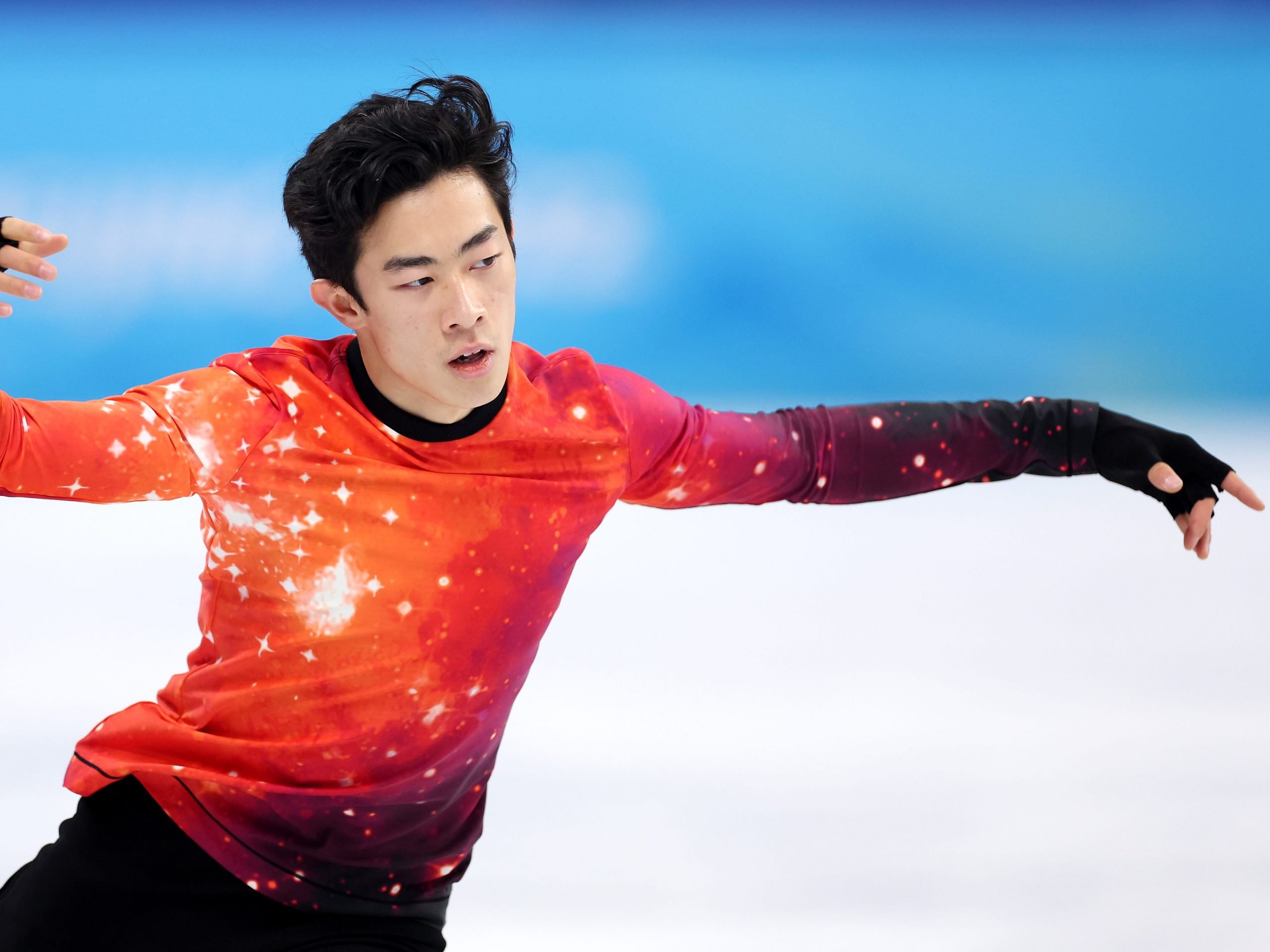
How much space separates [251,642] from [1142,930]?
1.86 meters

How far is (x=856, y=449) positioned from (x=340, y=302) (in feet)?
2.83

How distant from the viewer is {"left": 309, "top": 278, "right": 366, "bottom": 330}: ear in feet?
6.57

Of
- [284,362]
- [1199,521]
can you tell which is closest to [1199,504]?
[1199,521]

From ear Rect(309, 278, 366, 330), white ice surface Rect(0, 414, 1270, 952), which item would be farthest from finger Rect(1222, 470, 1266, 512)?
ear Rect(309, 278, 366, 330)

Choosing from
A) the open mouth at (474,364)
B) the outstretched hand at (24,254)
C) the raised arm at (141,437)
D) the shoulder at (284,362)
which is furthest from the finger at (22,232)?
the open mouth at (474,364)

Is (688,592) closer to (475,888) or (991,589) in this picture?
(991,589)

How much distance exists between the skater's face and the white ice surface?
4.40 feet

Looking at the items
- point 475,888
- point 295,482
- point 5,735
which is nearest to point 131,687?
point 5,735

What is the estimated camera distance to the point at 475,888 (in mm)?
2959

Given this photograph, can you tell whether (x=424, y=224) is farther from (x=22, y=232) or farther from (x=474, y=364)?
(x=22, y=232)

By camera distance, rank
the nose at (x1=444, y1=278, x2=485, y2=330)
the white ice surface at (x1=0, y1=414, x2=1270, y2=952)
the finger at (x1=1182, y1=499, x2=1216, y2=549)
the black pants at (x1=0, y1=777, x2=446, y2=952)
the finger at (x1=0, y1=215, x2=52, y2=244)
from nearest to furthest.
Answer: the finger at (x1=0, y1=215, x2=52, y2=244) < the nose at (x1=444, y1=278, x2=485, y2=330) < the black pants at (x1=0, y1=777, x2=446, y2=952) < the finger at (x1=1182, y1=499, x2=1216, y2=549) < the white ice surface at (x1=0, y1=414, x2=1270, y2=952)

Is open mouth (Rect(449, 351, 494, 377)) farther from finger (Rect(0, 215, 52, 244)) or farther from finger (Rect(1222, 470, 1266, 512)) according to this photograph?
finger (Rect(1222, 470, 1266, 512))

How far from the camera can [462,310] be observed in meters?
1.92

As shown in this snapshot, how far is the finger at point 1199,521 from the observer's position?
214cm
